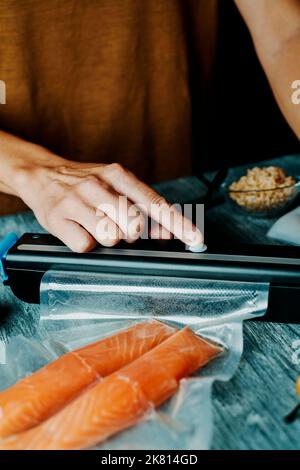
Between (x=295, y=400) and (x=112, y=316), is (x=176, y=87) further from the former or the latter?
(x=295, y=400)

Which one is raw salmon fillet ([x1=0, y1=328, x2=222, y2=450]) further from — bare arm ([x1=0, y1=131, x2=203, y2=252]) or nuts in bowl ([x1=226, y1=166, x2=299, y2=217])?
nuts in bowl ([x1=226, y1=166, x2=299, y2=217])

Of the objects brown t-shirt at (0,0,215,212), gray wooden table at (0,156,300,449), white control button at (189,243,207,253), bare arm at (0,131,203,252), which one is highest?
brown t-shirt at (0,0,215,212)

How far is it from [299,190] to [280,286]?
1.23ft

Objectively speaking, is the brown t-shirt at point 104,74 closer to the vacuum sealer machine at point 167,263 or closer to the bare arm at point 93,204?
the bare arm at point 93,204

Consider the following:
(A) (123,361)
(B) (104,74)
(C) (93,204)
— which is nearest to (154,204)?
(C) (93,204)

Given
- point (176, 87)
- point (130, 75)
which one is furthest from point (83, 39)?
point (176, 87)

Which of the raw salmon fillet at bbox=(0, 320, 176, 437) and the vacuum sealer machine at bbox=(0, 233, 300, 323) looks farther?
the vacuum sealer machine at bbox=(0, 233, 300, 323)

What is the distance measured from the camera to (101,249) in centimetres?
89

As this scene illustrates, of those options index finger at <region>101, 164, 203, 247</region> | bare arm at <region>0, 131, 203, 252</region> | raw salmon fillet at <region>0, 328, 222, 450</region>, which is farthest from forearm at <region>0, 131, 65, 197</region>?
raw salmon fillet at <region>0, 328, 222, 450</region>

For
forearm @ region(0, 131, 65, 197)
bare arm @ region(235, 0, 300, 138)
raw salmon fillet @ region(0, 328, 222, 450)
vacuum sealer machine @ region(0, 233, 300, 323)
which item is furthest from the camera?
bare arm @ region(235, 0, 300, 138)

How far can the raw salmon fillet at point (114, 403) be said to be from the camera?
0.65 meters

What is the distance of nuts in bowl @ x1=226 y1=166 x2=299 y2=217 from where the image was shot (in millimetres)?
1090

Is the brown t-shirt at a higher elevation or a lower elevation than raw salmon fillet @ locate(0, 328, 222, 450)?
higher

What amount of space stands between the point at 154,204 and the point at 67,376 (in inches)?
12.2
